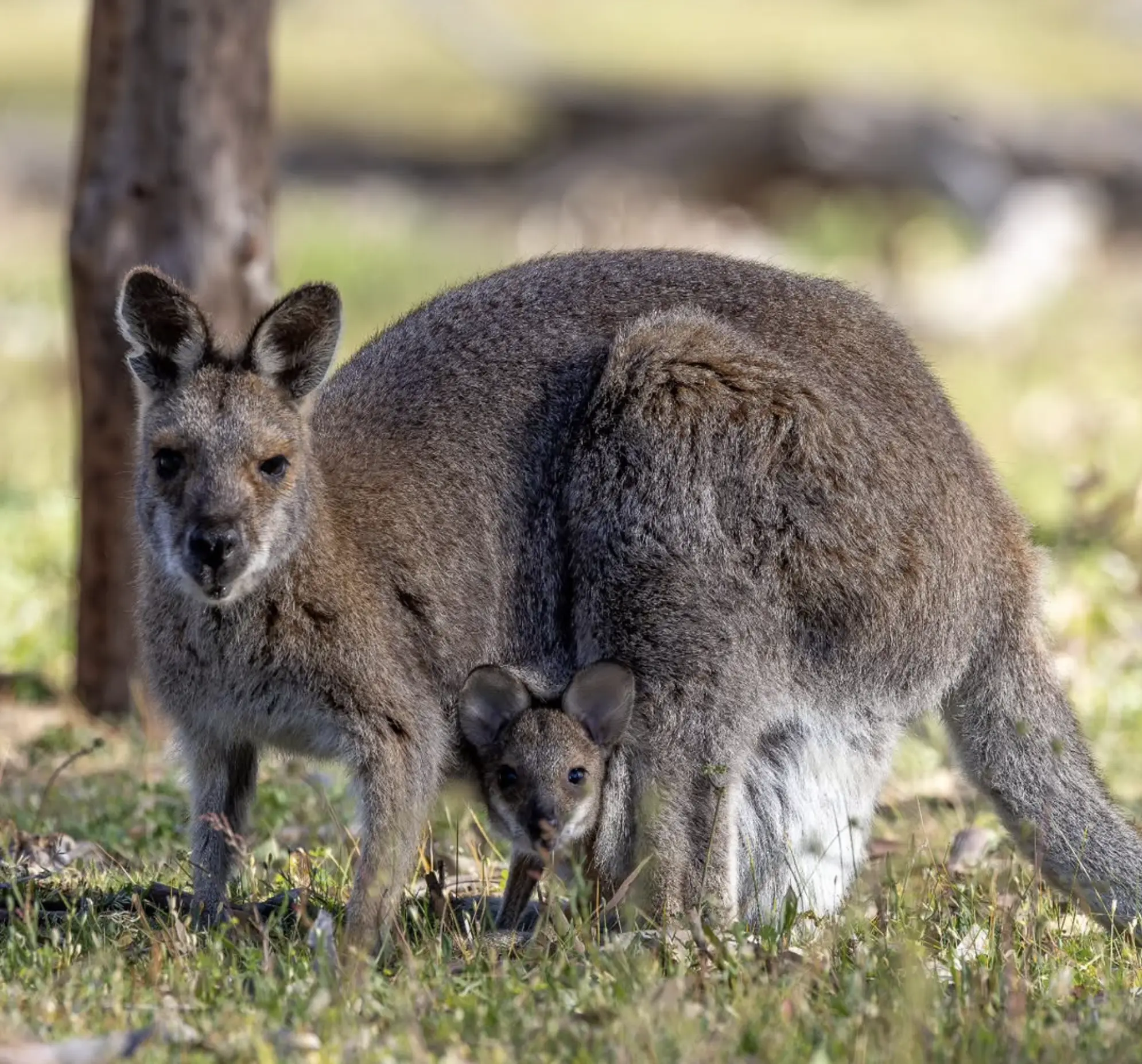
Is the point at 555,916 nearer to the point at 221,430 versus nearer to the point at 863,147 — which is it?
the point at 221,430

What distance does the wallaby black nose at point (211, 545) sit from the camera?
426cm

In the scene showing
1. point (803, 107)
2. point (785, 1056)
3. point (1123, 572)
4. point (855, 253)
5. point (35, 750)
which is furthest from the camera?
point (803, 107)

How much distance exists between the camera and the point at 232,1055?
3.46 metres

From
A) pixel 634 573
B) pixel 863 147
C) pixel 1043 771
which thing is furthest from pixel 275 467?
pixel 863 147

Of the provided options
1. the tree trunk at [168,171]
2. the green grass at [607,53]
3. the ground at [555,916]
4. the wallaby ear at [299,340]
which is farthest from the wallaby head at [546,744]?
the green grass at [607,53]

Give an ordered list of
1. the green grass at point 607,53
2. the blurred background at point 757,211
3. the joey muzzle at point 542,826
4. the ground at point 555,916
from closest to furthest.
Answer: the ground at point 555,916
the joey muzzle at point 542,826
the blurred background at point 757,211
the green grass at point 607,53

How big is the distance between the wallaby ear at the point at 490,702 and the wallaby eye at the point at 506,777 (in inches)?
3.5

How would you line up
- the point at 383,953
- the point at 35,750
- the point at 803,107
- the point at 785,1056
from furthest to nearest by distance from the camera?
the point at 803,107 < the point at 35,750 < the point at 383,953 < the point at 785,1056

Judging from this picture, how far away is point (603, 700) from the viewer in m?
4.58

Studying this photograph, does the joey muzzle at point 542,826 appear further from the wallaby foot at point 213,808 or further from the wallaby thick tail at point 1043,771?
the wallaby thick tail at point 1043,771

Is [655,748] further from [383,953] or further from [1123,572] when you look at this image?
[1123,572]

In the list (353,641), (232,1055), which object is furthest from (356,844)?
(232,1055)

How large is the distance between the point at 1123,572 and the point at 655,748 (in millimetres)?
4381

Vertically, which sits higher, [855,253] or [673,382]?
[855,253]
